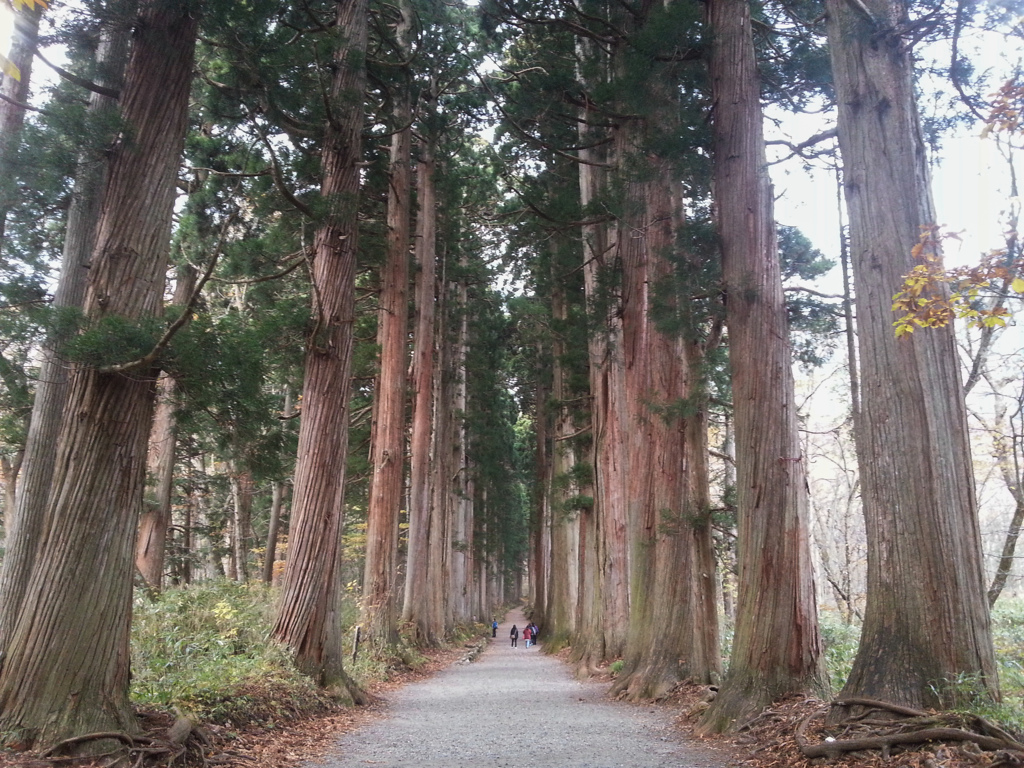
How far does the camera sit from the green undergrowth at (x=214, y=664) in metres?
6.24

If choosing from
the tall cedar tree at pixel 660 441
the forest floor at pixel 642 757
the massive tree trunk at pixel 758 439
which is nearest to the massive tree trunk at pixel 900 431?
the forest floor at pixel 642 757

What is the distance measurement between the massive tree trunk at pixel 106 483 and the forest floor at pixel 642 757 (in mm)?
439

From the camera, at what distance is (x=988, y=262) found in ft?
14.0

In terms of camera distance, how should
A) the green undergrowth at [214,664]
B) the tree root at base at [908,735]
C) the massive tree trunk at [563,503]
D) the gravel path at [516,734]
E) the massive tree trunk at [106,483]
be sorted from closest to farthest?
the tree root at base at [908,735] < the massive tree trunk at [106,483] < the gravel path at [516,734] < the green undergrowth at [214,664] < the massive tree trunk at [563,503]

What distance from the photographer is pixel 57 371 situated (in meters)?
7.21

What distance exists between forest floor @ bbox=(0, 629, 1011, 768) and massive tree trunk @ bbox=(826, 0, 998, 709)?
1.95 feet

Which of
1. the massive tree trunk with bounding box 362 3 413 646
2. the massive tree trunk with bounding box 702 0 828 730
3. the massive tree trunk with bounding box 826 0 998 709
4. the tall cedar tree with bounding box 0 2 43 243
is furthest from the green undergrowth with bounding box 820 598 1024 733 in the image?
the massive tree trunk with bounding box 362 3 413 646

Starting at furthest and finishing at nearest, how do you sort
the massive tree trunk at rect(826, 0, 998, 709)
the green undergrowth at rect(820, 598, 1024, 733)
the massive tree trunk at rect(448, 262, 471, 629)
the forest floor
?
1. the massive tree trunk at rect(448, 262, 471, 629)
2. the massive tree trunk at rect(826, 0, 998, 709)
3. the green undergrowth at rect(820, 598, 1024, 733)
4. the forest floor

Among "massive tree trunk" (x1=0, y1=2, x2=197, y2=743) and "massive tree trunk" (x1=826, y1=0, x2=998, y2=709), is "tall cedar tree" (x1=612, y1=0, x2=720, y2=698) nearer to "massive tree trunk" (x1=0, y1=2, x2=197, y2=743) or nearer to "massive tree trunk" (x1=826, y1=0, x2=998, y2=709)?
"massive tree trunk" (x1=826, y1=0, x2=998, y2=709)

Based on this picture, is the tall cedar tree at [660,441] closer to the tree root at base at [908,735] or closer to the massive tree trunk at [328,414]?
the massive tree trunk at [328,414]

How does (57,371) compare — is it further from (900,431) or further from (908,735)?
(908,735)

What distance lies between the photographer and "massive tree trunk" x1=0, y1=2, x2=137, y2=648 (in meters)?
6.17

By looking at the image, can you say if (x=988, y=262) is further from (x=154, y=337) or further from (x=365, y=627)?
(x=365, y=627)

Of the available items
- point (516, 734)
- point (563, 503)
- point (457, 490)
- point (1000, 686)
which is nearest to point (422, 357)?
point (563, 503)
